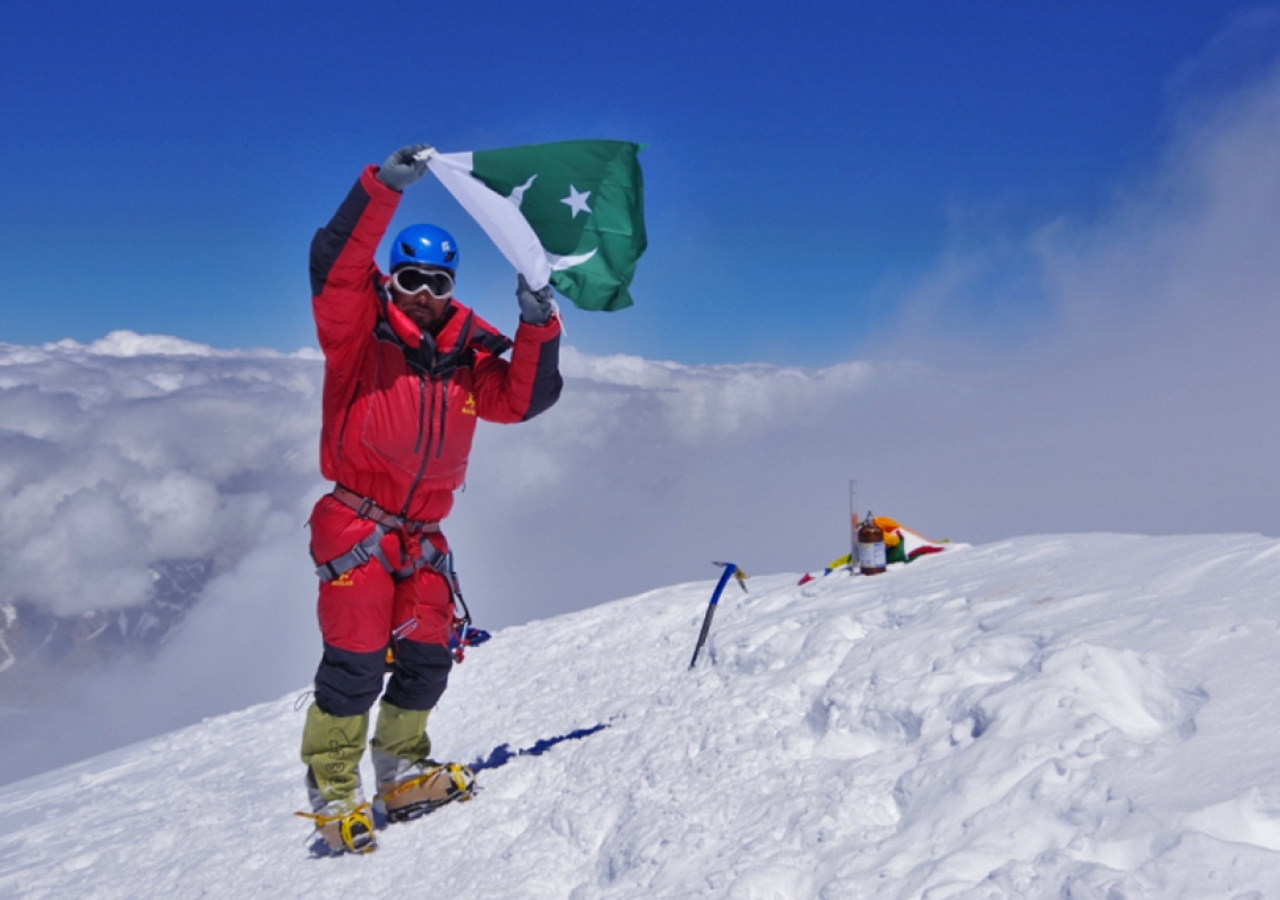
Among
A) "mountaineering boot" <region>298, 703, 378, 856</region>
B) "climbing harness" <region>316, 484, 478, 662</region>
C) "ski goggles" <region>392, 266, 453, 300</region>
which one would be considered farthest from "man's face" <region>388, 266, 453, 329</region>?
"mountaineering boot" <region>298, 703, 378, 856</region>

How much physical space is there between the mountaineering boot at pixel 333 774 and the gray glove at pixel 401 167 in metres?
2.93

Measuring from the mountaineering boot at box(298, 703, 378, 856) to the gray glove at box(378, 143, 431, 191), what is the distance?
293cm

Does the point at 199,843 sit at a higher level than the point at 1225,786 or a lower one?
lower

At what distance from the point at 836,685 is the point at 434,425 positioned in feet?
8.43

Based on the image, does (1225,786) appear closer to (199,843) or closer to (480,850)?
(480,850)

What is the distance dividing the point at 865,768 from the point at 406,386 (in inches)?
117

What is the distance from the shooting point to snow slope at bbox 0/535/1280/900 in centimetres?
262

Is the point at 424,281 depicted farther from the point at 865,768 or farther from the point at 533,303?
the point at 865,768

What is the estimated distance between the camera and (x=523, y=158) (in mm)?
4793

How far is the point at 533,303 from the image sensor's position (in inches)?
176

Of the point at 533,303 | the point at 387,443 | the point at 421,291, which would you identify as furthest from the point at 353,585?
the point at 533,303

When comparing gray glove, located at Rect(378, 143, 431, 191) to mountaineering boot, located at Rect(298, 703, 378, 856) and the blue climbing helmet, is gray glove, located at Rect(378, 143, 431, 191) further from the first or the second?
mountaineering boot, located at Rect(298, 703, 378, 856)

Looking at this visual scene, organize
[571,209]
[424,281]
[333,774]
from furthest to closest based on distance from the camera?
[571,209]
[333,774]
[424,281]

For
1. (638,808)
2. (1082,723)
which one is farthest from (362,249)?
(1082,723)
